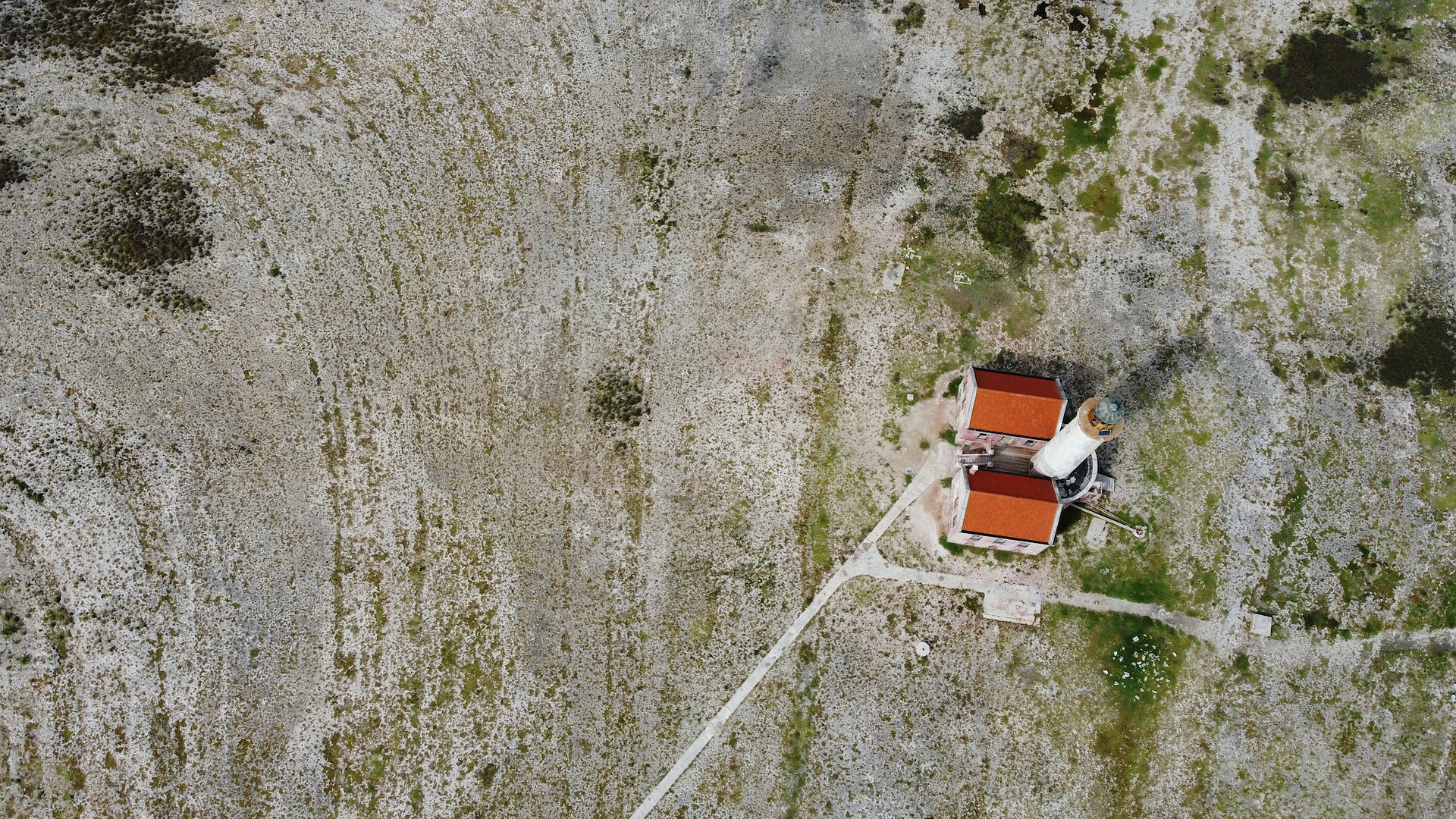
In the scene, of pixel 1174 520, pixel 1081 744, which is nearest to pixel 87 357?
pixel 1081 744

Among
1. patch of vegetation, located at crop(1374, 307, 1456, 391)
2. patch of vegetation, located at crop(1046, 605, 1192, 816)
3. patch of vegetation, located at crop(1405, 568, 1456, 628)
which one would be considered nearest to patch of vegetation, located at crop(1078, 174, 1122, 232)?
patch of vegetation, located at crop(1374, 307, 1456, 391)

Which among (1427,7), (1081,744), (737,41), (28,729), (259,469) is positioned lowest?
(28,729)

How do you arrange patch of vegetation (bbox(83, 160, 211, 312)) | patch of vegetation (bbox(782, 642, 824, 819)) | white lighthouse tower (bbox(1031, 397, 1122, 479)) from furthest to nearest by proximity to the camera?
patch of vegetation (bbox(83, 160, 211, 312)), patch of vegetation (bbox(782, 642, 824, 819)), white lighthouse tower (bbox(1031, 397, 1122, 479))

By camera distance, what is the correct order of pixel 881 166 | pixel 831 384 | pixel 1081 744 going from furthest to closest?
pixel 881 166 < pixel 831 384 < pixel 1081 744

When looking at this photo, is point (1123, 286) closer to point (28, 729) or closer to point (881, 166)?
point (881, 166)

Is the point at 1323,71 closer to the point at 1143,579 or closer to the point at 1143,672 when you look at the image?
the point at 1143,579

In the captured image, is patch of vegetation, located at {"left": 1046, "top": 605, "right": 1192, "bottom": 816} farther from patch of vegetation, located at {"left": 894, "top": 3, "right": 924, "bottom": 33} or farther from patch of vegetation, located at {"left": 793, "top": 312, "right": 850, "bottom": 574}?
patch of vegetation, located at {"left": 894, "top": 3, "right": 924, "bottom": 33}
